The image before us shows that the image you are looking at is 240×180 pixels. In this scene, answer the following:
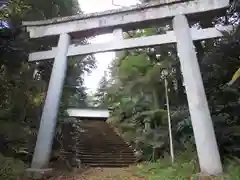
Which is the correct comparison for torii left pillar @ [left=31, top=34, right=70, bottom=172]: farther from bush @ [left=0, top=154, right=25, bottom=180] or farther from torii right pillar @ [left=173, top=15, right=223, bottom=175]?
torii right pillar @ [left=173, top=15, right=223, bottom=175]

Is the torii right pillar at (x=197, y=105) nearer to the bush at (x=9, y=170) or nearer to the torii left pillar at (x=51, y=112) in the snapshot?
the torii left pillar at (x=51, y=112)

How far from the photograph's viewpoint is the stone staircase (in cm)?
1093

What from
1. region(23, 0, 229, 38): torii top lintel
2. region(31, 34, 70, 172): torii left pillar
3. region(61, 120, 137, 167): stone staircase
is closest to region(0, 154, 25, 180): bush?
region(31, 34, 70, 172): torii left pillar

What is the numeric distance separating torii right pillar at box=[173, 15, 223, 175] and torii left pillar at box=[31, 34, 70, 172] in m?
3.65

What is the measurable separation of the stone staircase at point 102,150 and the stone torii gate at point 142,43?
319 cm

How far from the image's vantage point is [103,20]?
26.5ft

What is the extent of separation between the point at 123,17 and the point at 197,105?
3570mm

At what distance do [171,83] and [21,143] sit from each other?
7.14m

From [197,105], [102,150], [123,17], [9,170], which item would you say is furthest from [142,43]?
[102,150]

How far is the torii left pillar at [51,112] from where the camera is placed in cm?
714

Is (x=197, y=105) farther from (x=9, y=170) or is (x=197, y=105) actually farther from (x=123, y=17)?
(x=9, y=170)

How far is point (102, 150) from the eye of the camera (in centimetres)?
1230

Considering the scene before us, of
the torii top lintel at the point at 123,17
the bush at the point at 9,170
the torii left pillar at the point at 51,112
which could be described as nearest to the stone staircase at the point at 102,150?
the torii left pillar at the point at 51,112

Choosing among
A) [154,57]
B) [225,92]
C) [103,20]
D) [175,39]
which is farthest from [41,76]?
[225,92]
